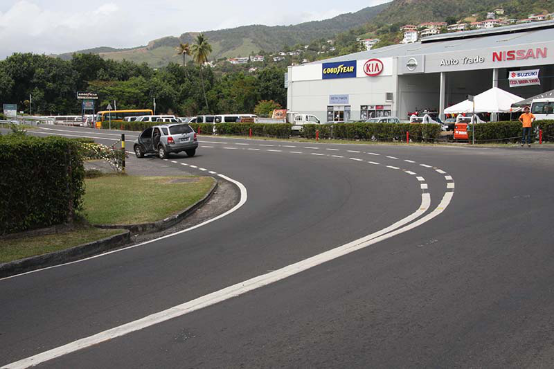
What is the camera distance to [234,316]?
541 cm

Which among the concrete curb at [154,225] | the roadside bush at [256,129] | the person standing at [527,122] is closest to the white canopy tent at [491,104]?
the person standing at [527,122]

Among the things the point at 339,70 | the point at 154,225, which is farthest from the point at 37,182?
the point at 339,70

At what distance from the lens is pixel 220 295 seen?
6078 millimetres

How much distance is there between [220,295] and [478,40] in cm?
5799

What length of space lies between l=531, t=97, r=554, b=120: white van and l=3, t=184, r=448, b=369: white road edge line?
1163 inches

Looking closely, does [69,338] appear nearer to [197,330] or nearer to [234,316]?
[197,330]

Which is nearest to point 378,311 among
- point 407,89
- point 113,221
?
point 113,221

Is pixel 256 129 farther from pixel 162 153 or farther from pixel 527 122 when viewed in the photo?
pixel 527 122

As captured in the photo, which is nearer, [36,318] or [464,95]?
[36,318]

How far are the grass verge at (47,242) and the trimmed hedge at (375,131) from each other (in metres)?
25.7

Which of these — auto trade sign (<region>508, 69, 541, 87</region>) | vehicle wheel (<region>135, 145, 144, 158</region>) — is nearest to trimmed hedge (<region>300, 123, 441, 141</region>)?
vehicle wheel (<region>135, 145, 144, 158</region>)

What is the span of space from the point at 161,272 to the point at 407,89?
54407 millimetres

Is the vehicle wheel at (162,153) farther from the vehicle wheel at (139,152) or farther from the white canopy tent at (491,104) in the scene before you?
the white canopy tent at (491,104)

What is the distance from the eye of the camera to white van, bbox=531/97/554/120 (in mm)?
35125
